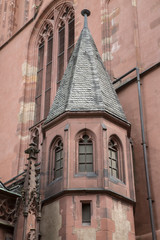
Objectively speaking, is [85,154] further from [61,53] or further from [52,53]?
[52,53]

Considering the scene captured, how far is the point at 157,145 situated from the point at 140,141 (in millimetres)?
683

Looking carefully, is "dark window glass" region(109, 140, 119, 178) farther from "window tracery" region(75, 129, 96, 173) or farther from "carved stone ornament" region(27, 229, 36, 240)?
"carved stone ornament" region(27, 229, 36, 240)

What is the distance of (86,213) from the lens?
1084 cm

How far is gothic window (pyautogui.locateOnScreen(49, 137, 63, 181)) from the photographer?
11984mm

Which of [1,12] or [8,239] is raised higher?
[1,12]

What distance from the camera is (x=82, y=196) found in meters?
11.0

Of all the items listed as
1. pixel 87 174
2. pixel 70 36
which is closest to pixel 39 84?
pixel 70 36

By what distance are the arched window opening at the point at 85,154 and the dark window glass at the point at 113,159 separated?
0.53 meters

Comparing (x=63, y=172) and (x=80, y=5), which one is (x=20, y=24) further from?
(x=63, y=172)

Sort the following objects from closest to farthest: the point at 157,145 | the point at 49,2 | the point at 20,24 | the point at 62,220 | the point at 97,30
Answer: the point at 62,220 < the point at 157,145 < the point at 97,30 < the point at 49,2 < the point at 20,24

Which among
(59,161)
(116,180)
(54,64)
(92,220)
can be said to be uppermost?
(54,64)

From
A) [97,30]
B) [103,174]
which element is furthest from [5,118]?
[103,174]

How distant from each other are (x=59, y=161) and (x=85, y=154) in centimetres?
76

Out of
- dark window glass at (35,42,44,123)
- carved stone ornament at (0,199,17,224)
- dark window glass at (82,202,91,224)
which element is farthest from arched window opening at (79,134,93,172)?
dark window glass at (35,42,44,123)
